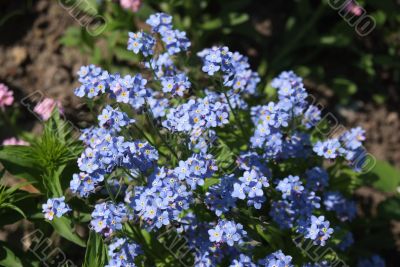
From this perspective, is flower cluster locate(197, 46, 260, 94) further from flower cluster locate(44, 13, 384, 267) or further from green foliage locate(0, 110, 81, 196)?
green foliage locate(0, 110, 81, 196)

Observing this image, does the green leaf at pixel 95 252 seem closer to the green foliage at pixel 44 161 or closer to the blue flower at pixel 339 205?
the green foliage at pixel 44 161

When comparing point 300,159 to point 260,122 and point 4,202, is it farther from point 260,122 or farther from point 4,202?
point 4,202

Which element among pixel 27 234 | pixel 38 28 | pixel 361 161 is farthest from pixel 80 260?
pixel 38 28

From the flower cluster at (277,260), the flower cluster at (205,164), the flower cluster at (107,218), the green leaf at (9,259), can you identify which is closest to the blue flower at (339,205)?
the flower cluster at (205,164)

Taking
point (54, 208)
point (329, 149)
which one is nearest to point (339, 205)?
point (329, 149)

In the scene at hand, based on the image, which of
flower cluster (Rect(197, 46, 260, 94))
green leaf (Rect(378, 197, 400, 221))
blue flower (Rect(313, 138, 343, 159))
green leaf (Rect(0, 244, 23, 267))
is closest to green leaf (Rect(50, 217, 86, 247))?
green leaf (Rect(0, 244, 23, 267))
